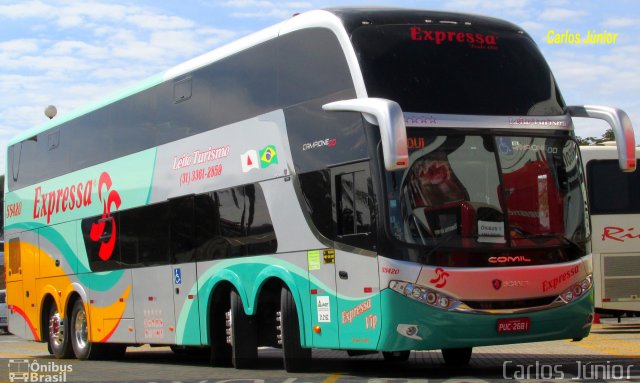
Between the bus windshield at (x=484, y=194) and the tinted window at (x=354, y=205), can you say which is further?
the tinted window at (x=354, y=205)

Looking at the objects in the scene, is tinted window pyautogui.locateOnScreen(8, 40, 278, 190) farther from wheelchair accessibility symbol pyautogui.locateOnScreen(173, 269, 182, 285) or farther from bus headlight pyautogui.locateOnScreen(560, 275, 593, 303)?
bus headlight pyautogui.locateOnScreen(560, 275, 593, 303)

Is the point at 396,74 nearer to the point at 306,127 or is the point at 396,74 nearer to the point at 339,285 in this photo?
the point at 306,127

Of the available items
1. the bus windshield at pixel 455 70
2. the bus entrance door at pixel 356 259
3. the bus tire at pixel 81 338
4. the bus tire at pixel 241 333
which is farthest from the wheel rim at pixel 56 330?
the bus windshield at pixel 455 70

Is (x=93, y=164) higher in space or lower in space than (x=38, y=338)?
higher

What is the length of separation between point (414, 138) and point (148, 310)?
6.92 m

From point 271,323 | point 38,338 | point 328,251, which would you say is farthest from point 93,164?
Answer: point 328,251

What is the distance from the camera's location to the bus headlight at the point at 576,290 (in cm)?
1274

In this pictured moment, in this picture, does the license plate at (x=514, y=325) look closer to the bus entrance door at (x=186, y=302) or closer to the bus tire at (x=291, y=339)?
the bus tire at (x=291, y=339)

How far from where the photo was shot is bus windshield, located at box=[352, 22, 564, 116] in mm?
12625

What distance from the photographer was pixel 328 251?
43.0ft

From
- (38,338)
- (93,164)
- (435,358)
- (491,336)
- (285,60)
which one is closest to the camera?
(491,336)

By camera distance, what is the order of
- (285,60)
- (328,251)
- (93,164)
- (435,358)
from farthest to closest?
(93,164) < (435,358) < (285,60) < (328,251)

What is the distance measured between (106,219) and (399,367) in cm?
626

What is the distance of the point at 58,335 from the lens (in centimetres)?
2117
